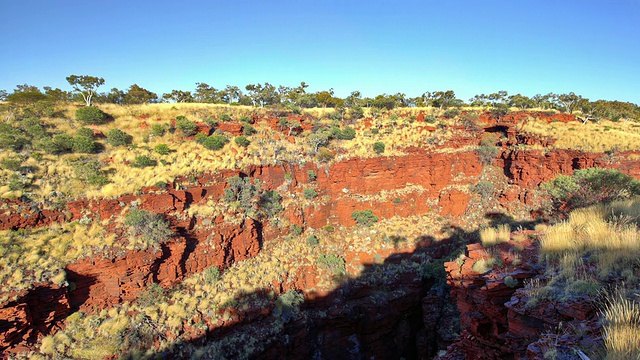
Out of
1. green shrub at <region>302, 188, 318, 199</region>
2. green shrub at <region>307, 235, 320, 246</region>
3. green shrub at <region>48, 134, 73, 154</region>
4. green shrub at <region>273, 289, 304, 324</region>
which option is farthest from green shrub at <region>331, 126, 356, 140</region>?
green shrub at <region>48, 134, 73, 154</region>

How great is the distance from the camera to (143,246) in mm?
15430

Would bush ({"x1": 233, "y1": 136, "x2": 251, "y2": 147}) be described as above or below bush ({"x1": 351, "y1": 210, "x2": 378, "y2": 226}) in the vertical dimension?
above

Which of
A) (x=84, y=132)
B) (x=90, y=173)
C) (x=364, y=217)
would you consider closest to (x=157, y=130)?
(x=84, y=132)

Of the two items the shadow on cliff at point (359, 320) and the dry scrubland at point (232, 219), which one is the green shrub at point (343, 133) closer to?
the dry scrubland at point (232, 219)

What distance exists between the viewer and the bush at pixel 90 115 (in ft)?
77.8

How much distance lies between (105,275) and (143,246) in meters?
1.95

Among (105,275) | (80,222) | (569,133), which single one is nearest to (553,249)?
(105,275)

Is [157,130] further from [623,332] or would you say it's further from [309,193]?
[623,332]

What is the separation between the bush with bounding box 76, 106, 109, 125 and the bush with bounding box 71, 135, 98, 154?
4.18m

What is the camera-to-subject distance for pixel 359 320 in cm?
1858

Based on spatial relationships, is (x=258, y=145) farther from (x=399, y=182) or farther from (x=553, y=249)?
(x=553, y=249)

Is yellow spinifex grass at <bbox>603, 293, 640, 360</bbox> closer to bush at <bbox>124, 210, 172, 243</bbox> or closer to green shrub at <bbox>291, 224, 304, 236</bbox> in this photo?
bush at <bbox>124, 210, 172, 243</bbox>

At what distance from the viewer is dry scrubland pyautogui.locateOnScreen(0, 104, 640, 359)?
257 inches

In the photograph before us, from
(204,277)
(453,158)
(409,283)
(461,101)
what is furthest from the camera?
(461,101)
